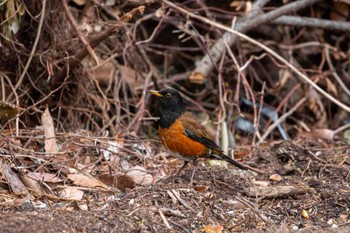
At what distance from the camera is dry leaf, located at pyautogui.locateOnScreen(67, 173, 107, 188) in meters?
5.69

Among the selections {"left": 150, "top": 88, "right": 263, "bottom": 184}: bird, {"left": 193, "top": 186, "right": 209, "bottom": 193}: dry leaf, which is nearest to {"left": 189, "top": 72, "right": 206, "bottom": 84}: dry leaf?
{"left": 150, "top": 88, "right": 263, "bottom": 184}: bird

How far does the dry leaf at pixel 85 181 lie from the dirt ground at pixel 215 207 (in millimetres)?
146

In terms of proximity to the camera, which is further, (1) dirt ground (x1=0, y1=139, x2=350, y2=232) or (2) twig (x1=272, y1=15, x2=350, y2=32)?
(2) twig (x1=272, y1=15, x2=350, y2=32)

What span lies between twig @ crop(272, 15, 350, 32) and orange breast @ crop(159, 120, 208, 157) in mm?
2741

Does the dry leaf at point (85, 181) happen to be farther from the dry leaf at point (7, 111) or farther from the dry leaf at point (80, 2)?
the dry leaf at point (80, 2)

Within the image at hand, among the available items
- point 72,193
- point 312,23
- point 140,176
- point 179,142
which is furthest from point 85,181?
point 312,23

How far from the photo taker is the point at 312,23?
8.34 m

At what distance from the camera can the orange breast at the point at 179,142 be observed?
6037 mm

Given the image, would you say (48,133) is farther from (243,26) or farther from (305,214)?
(243,26)

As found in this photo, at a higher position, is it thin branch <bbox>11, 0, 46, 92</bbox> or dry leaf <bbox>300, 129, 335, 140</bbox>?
thin branch <bbox>11, 0, 46, 92</bbox>

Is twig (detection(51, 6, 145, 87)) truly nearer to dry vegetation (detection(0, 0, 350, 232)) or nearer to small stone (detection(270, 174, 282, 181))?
dry vegetation (detection(0, 0, 350, 232))

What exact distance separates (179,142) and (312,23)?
312cm

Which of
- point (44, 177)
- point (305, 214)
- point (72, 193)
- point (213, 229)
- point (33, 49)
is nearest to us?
point (213, 229)

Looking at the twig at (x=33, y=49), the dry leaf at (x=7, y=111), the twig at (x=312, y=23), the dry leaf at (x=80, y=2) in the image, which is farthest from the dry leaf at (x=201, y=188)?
the twig at (x=312, y=23)
